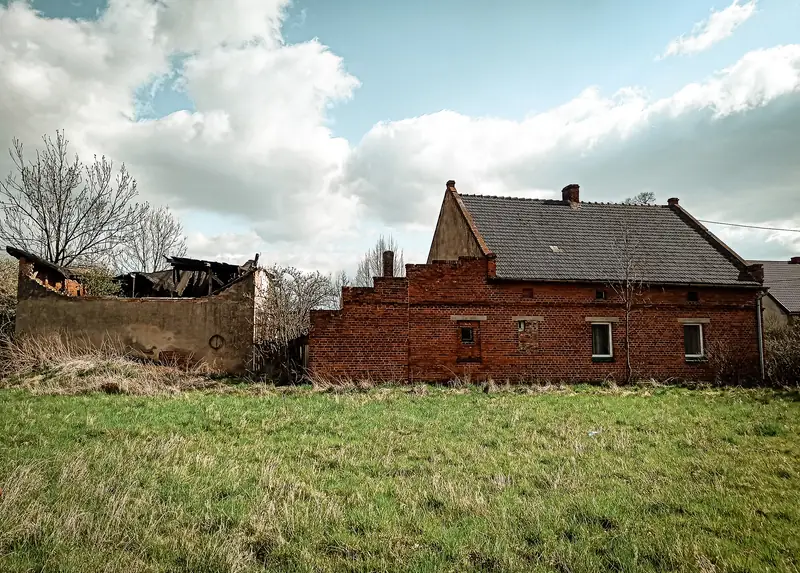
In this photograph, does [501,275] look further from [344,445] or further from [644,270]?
[344,445]

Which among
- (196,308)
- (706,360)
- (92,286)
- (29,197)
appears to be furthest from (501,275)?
(29,197)

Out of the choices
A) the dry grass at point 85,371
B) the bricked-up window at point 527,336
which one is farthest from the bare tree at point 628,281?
the dry grass at point 85,371

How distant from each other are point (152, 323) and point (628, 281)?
52.1 feet

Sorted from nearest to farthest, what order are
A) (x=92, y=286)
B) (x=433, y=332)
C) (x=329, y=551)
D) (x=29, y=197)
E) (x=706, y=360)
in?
1. (x=329, y=551)
2. (x=433, y=332)
3. (x=706, y=360)
4. (x=92, y=286)
5. (x=29, y=197)

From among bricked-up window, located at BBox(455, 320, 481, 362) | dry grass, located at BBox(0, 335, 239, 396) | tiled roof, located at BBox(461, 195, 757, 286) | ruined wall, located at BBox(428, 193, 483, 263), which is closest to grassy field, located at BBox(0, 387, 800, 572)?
dry grass, located at BBox(0, 335, 239, 396)

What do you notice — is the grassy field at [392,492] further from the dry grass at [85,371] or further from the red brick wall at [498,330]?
the red brick wall at [498,330]

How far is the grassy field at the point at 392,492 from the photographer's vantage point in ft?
13.2

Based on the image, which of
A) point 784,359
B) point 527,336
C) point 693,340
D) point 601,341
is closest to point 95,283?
point 527,336

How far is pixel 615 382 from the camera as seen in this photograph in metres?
17.5

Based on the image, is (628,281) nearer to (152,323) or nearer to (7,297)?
(152,323)

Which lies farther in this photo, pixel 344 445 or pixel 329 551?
pixel 344 445

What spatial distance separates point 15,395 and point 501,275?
44.9 feet

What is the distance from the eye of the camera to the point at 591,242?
66.5 feet

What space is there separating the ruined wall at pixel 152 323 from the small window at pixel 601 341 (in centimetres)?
1170
